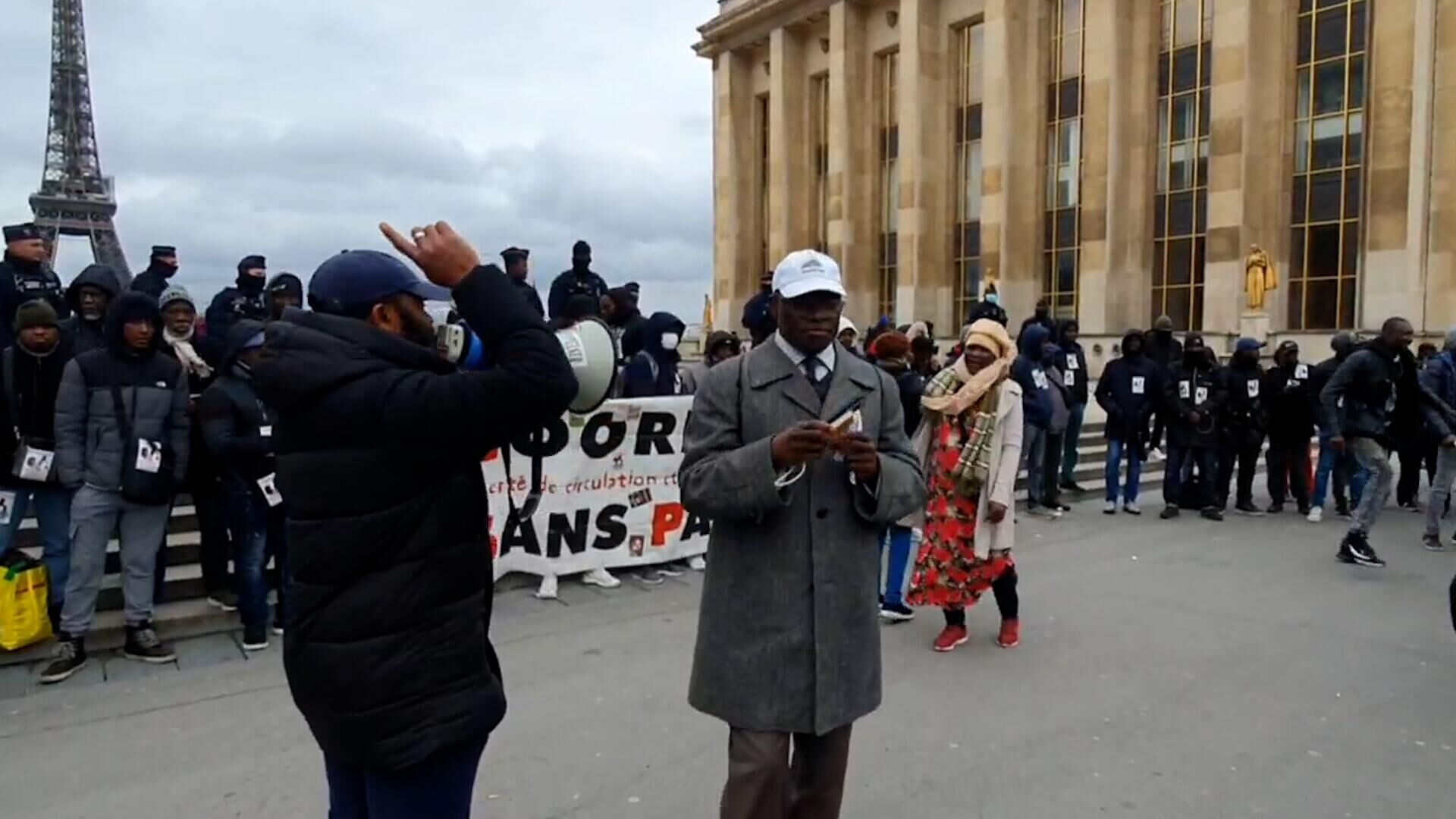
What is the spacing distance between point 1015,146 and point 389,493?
103 feet

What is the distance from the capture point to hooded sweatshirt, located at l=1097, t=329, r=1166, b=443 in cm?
1105

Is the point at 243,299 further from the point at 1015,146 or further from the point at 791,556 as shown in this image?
the point at 1015,146

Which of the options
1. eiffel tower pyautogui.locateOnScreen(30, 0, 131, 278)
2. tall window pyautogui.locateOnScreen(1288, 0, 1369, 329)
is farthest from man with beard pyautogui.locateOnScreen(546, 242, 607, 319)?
eiffel tower pyautogui.locateOnScreen(30, 0, 131, 278)

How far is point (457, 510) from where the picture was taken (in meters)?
2.17

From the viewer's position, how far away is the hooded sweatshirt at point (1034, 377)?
401 inches

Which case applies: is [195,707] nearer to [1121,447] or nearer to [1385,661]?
[1385,661]

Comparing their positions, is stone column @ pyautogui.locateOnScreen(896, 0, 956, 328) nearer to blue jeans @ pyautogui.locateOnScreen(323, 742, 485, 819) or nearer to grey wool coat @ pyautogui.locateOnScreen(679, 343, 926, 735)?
grey wool coat @ pyautogui.locateOnScreen(679, 343, 926, 735)

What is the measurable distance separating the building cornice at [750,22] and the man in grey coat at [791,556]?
3540 cm

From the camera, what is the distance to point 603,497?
25.3 ft

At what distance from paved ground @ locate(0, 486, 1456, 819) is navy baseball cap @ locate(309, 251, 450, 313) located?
2.45 metres

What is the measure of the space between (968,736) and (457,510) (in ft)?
10.6

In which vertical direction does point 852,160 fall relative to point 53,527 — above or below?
above

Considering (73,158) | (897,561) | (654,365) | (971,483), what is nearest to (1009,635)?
(897,561)

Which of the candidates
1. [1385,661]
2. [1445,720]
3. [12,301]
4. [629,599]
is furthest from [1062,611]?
[12,301]
